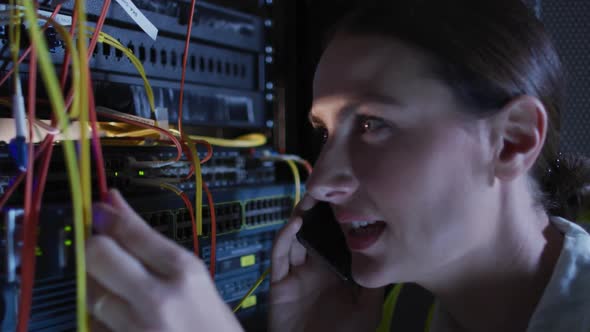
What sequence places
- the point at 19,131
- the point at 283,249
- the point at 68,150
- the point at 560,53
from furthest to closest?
the point at 560,53
the point at 283,249
the point at 19,131
the point at 68,150

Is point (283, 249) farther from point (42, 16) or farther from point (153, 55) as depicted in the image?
point (42, 16)

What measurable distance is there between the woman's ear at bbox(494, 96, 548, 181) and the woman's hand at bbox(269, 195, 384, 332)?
35 centimetres

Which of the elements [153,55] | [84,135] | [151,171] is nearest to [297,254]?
[151,171]

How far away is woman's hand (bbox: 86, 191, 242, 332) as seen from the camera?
407 millimetres

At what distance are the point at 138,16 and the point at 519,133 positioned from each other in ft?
1.93

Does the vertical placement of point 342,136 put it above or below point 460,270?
above

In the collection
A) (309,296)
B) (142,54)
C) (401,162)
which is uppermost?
(142,54)

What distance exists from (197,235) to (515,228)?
20.0 inches

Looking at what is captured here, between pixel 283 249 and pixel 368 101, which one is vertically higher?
pixel 368 101

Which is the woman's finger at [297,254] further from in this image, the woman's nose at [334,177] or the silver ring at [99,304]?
the silver ring at [99,304]

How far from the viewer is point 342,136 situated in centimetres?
70

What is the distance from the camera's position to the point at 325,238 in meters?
0.92

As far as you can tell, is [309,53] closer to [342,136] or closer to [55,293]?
[342,136]

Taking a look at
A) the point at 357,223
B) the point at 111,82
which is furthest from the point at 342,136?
the point at 111,82
